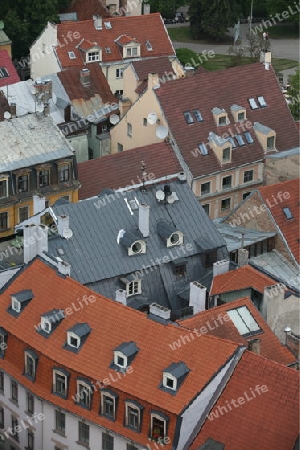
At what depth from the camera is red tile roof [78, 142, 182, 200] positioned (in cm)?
11106

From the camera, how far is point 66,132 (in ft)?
405

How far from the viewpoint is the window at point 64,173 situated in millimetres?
109375

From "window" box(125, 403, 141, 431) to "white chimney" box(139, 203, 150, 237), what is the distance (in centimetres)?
1918

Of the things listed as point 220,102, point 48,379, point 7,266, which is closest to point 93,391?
point 48,379

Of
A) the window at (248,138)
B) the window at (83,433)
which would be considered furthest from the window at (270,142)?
the window at (83,433)

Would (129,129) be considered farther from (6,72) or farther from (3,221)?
(6,72)

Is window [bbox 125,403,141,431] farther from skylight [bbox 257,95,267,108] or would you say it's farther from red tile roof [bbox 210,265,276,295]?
skylight [bbox 257,95,267,108]

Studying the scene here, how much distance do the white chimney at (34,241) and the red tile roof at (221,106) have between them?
2884 centimetres

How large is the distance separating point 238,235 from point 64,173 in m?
18.7

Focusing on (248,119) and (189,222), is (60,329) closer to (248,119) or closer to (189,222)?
(189,222)

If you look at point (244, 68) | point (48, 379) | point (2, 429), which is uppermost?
point (244, 68)

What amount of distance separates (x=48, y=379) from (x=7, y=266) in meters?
14.3

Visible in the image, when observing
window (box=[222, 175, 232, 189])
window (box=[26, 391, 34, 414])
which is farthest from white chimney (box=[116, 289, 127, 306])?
window (box=[222, 175, 232, 189])

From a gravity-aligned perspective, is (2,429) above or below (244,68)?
below
